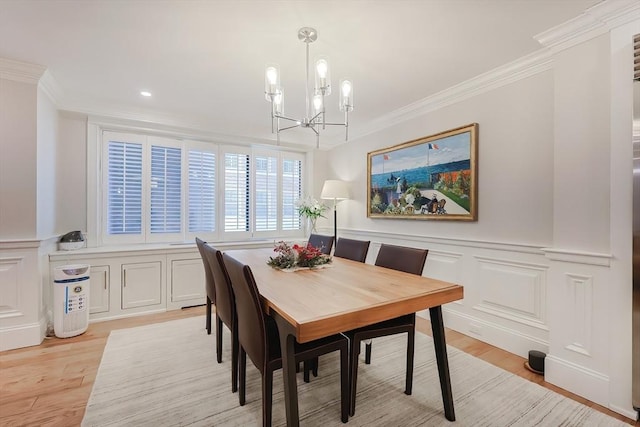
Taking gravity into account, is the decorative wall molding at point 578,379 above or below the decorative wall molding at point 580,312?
below

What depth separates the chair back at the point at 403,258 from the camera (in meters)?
2.16

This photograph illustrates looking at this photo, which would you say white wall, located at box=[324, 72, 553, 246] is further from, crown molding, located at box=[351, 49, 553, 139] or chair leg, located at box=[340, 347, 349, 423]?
chair leg, located at box=[340, 347, 349, 423]

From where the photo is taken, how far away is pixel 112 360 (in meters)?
2.38

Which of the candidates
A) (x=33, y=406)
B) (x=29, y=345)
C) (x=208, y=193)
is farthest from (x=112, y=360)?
(x=208, y=193)

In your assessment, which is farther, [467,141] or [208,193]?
[208,193]

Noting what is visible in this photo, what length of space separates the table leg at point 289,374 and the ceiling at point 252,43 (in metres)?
1.89

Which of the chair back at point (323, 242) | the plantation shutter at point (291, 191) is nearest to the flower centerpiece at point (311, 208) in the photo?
the plantation shutter at point (291, 191)

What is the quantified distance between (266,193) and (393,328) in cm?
334

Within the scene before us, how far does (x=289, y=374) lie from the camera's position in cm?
135

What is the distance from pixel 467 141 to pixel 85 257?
4.24 metres

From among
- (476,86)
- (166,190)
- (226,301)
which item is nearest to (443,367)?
(226,301)

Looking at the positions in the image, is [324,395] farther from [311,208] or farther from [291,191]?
[291,191]

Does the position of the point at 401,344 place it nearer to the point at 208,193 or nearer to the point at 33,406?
the point at 33,406

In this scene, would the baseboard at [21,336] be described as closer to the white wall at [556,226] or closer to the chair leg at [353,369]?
the chair leg at [353,369]
